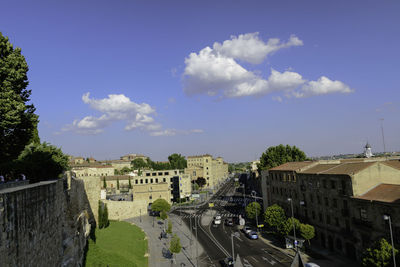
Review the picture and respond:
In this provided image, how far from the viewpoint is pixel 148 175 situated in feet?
308

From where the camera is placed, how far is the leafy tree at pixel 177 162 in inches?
6378

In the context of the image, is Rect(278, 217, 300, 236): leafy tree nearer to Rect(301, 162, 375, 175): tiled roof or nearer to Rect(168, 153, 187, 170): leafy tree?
Rect(301, 162, 375, 175): tiled roof

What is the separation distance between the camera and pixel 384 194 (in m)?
31.1

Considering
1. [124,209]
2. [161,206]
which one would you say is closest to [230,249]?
[161,206]

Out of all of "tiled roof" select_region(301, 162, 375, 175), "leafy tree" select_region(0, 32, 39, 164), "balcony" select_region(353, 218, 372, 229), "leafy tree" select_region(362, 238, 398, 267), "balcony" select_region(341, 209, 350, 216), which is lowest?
"leafy tree" select_region(362, 238, 398, 267)

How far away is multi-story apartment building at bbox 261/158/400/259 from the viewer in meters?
30.5

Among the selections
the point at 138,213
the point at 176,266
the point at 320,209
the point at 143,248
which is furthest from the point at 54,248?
the point at 138,213

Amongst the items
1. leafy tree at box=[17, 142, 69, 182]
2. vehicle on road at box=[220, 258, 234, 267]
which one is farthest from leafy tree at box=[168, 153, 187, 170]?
leafy tree at box=[17, 142, 69, 182]

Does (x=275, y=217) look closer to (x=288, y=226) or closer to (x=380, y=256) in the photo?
(x=288, y=226)

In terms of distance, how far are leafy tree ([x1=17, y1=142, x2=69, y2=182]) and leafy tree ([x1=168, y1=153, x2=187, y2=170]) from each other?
132 meters

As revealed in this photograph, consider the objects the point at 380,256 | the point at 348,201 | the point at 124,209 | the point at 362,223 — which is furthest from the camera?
the point at 124,209

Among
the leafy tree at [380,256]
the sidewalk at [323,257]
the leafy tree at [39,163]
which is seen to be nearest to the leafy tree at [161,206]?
the sidewalk at [323,257]

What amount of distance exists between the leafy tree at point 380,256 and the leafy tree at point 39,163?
31.5 meters

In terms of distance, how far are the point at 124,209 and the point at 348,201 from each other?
54.7 metres
